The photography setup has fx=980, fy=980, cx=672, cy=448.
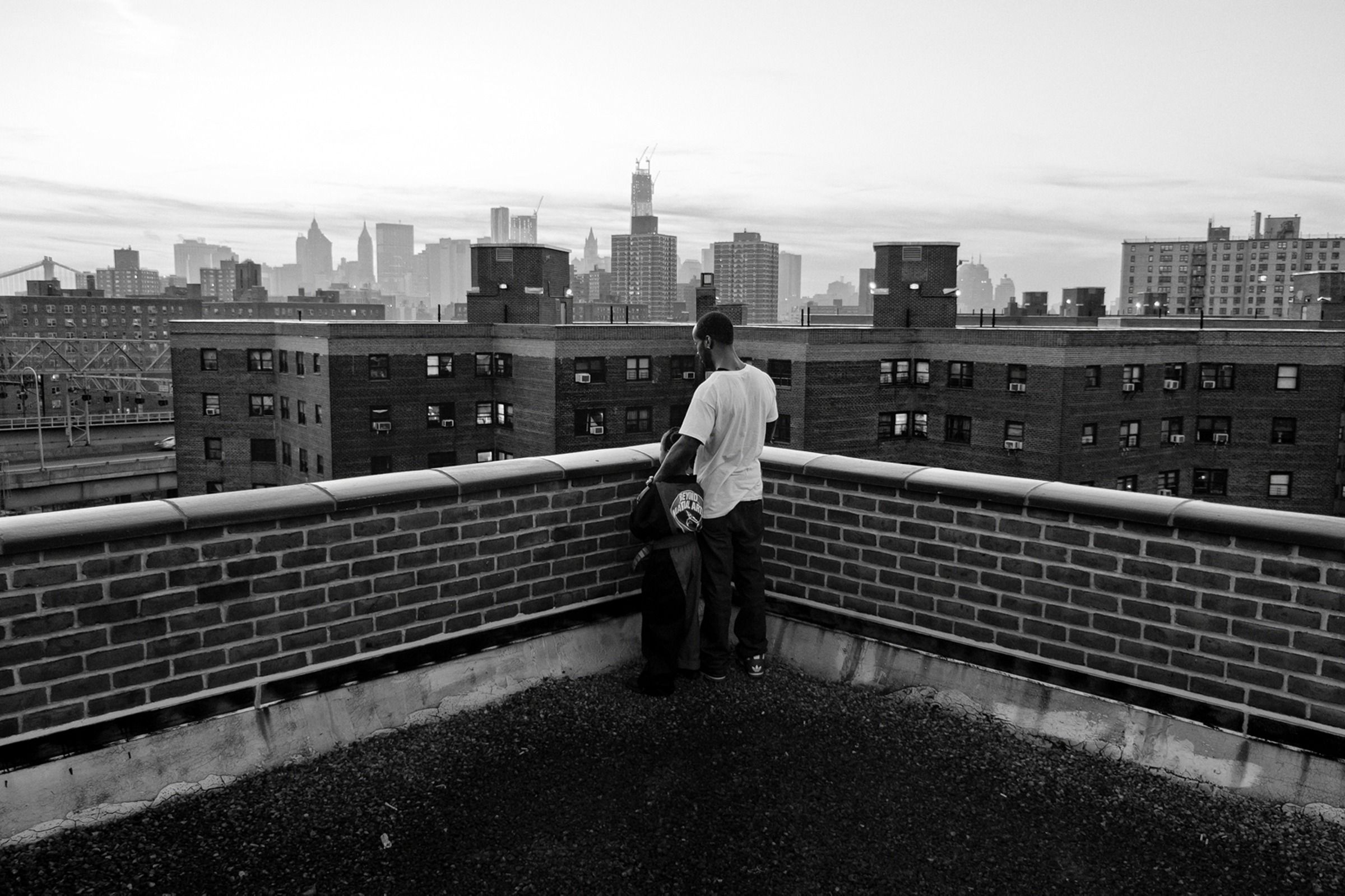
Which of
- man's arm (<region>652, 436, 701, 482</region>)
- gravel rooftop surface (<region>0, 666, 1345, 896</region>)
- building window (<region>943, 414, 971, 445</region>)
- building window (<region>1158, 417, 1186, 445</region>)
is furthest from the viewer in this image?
building window (<region>1158, 417, 1186, 445</region>)

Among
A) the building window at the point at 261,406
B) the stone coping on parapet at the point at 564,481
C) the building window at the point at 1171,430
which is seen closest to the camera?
the stone coping on parapet at the point at 564,481

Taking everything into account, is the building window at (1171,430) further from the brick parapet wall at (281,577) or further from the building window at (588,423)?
the brick parapet wall at (281,577)

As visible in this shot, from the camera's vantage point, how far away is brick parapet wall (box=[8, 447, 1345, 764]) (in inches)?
192

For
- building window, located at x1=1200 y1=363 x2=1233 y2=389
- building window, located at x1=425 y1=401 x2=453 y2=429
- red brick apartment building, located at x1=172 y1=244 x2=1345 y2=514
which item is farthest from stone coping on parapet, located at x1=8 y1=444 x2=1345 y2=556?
building window, located at x1=1200 y1=363 x2=1233 y2=389

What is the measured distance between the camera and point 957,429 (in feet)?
188

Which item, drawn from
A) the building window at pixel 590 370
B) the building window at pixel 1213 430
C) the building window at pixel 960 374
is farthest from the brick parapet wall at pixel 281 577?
A: the building window at pixel 1213 430

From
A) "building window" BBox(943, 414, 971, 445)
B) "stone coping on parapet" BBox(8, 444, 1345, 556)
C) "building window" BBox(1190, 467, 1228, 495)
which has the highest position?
"stone coping on parapet" BBox(8, 444, 1345, 556)

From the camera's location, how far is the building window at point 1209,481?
5800cm

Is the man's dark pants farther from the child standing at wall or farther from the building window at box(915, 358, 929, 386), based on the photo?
the building window at box(915, 358, 929, 386)

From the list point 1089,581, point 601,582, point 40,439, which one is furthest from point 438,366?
point 1089,581

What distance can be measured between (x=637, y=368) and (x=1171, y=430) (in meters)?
31.6

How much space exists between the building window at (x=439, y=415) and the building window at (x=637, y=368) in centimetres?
1121

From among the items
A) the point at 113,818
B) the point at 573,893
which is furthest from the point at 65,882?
the point at 573,893

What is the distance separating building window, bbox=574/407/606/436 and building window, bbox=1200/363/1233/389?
35540 mm
